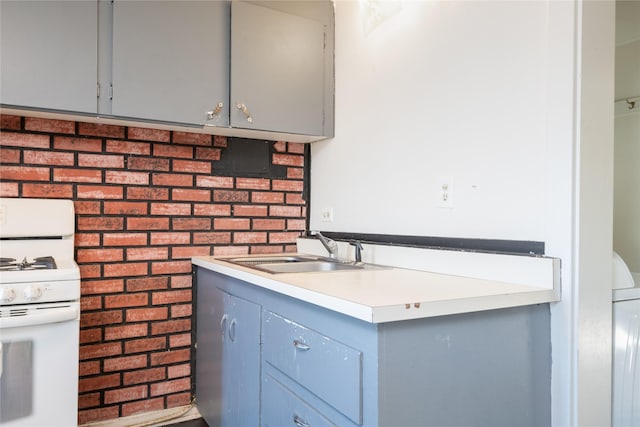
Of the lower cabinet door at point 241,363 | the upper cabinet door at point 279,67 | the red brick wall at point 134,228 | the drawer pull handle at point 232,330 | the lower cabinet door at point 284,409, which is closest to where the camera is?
the lower cabinet door at point 284,409

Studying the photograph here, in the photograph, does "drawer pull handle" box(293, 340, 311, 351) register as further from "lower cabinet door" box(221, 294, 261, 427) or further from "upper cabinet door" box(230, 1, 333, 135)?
"upper cabinet door" box(230, 1, 333, 135)

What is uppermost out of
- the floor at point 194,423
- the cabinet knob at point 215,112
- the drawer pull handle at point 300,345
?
the cabinet knob at point 215,112

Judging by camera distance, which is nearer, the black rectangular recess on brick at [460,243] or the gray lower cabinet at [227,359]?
the black rectangular recess on brick at [460,243]

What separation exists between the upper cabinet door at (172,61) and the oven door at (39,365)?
87 centimetres

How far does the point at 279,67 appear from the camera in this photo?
2236 mm

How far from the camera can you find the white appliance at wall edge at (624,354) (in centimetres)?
135

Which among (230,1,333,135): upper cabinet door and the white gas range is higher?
(230,1,333,135): upper cabinet door

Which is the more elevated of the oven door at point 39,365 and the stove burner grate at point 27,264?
the stove burner grate at point 27,264

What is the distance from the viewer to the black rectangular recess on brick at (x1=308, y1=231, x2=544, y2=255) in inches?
54.2

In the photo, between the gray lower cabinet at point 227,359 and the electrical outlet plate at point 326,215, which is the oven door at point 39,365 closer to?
the gray lower cabinet at point 227,359

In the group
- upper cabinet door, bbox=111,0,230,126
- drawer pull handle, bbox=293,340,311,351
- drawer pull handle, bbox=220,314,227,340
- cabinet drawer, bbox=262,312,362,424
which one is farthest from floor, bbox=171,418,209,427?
upper cabinet door, bbox=111,0,230,126

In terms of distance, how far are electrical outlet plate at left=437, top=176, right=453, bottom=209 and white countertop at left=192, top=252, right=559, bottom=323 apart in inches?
10.9

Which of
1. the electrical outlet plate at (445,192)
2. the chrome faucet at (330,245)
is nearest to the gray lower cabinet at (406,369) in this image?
the electrical outlet plate at (445,192)

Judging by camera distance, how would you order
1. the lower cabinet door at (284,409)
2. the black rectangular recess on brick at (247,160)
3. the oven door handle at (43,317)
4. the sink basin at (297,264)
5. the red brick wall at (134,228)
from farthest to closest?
1. the black rectangular recess on brick at (247,160)
2. the red brick wall at (134,228)
3. the sink basin at (297,264)
4. the oven door handle at (43,317)
5. the lower cabinet door at (284,409)
